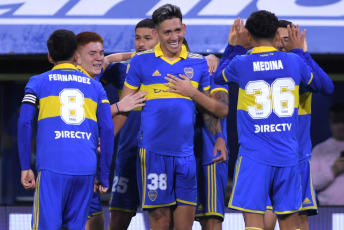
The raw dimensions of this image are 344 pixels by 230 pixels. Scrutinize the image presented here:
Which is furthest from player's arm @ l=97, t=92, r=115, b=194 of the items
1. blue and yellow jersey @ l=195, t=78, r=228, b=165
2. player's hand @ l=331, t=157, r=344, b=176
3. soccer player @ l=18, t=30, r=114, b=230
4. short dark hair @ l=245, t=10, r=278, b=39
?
player's hand @ l=331, t=157, r=344, b=176

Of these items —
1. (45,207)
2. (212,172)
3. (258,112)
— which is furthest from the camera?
(212,172)

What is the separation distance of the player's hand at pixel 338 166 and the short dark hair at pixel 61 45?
4.06 meters

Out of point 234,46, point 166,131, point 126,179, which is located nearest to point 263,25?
point 234,46

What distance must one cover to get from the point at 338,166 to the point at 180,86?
3.34 meters

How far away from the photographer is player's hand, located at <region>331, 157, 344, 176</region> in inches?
325

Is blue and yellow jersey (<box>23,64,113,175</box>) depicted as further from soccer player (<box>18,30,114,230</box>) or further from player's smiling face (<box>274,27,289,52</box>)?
player's smiling face (<box>274,27,289,52</box>)

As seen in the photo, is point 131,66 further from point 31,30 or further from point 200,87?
point 31,30

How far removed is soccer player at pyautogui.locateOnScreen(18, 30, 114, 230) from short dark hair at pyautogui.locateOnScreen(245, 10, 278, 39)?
3.94 ft

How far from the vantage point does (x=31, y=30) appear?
7.49 m

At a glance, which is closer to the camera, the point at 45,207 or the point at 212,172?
the point at 45,207

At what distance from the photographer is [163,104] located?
5.56 m

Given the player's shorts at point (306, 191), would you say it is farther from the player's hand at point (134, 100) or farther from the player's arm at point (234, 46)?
the player's hand at point (134, 100)

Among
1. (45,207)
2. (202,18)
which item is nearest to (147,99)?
(45,207)

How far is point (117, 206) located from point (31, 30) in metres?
2.28
